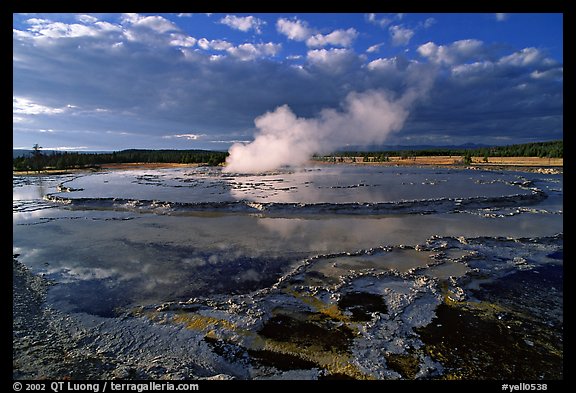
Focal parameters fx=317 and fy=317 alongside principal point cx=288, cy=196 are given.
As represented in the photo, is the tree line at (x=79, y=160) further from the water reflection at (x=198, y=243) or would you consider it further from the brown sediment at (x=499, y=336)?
the brown sediment at (x=499, y=336)

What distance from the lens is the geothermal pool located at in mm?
4375

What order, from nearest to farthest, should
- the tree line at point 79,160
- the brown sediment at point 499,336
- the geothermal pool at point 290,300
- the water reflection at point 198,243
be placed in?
the brown sediment at point 499,336
the geothermal pool at point 290,300
the water reflection at point 198,243
the tree line at point 79,160

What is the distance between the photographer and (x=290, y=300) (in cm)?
629

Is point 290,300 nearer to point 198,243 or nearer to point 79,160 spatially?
point 198,243

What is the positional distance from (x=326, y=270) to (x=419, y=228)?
19.4 ft

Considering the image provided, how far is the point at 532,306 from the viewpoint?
5.91 meters

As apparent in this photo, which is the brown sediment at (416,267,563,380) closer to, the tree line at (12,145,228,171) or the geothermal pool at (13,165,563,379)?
the geothermal pool at (13,165,563,379)

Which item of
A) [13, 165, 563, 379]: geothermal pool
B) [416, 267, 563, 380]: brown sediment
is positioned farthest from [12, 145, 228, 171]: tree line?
[416, 267, 563, 380]: brown sediment

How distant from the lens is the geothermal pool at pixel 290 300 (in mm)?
4375

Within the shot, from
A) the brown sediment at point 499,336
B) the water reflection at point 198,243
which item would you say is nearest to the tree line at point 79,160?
the water reflection at point 198,243
